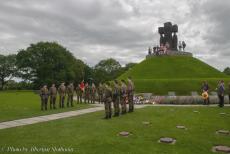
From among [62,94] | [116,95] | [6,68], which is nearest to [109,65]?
[6,68]

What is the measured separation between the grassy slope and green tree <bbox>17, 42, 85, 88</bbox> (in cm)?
2236

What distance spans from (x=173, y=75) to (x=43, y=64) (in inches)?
1366

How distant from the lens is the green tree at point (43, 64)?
74.0 metres

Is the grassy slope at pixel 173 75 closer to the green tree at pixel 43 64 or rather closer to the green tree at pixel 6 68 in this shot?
the green tree at pixel 43 64

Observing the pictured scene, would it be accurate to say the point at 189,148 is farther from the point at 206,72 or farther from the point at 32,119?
the point at 206,72

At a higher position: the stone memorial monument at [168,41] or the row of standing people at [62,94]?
the stone memorial monument at [168,41]

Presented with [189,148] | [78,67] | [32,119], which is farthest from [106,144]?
[78,67]

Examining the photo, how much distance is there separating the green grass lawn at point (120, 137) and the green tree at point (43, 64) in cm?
5879

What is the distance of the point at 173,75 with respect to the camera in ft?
179

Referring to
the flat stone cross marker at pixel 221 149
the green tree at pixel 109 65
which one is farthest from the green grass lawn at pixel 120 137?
the green tree at pixel 109 65

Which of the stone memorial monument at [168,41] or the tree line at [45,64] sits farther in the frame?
the tree line at [45,64]

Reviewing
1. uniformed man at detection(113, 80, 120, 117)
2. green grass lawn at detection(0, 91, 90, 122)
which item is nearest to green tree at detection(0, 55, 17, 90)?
green grass lawn at detection(0, 91, 90, 122)

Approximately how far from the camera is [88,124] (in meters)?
15.6

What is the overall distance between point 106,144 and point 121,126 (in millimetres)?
3712
